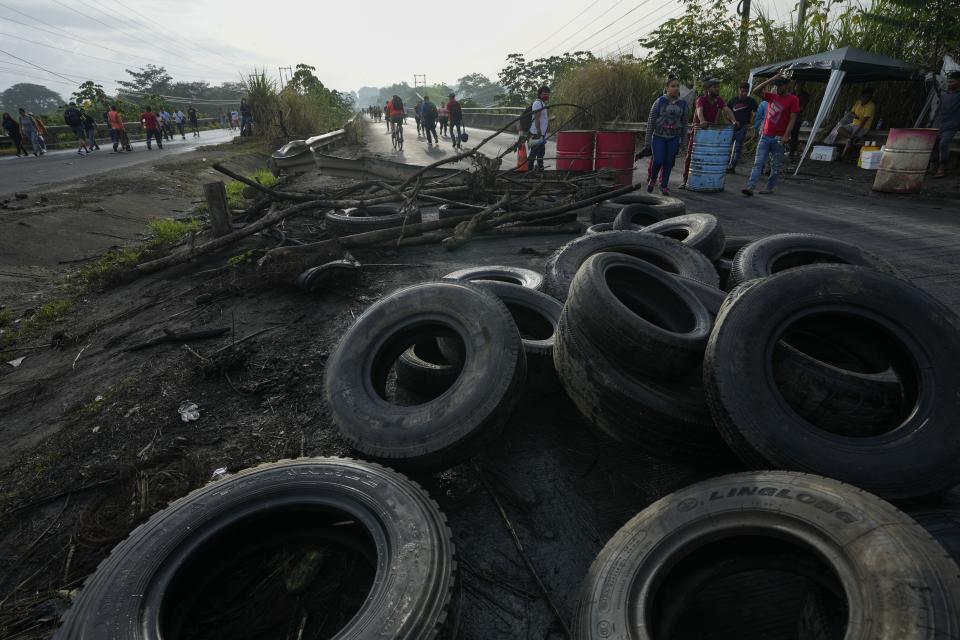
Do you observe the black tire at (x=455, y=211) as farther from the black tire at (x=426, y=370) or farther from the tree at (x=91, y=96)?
the tree at (x=91, y=96)

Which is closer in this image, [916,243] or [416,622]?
[416,622]

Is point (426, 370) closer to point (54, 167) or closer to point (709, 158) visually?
point (709, 158)

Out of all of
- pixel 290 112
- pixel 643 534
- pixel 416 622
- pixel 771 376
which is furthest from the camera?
pixel 290 112

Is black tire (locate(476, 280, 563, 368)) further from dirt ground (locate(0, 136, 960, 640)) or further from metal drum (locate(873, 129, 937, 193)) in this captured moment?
metal drum (locate(873, 129, 937, 193))

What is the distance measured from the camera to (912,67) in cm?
1142

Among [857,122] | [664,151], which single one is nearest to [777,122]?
[664,151]

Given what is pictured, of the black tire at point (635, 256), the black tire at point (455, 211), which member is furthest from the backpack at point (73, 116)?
the black tire at point (635, 256)

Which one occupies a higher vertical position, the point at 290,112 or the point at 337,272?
the point at 290,112

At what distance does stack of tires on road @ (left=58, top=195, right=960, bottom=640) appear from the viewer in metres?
1.50

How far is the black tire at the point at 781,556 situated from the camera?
120cm

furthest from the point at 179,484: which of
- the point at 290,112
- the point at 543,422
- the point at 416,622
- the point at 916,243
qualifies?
the point at 290,112

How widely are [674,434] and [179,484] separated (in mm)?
2805

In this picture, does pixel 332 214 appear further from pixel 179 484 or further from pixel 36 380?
pixel 179 484

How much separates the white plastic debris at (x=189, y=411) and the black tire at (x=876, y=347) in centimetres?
338
